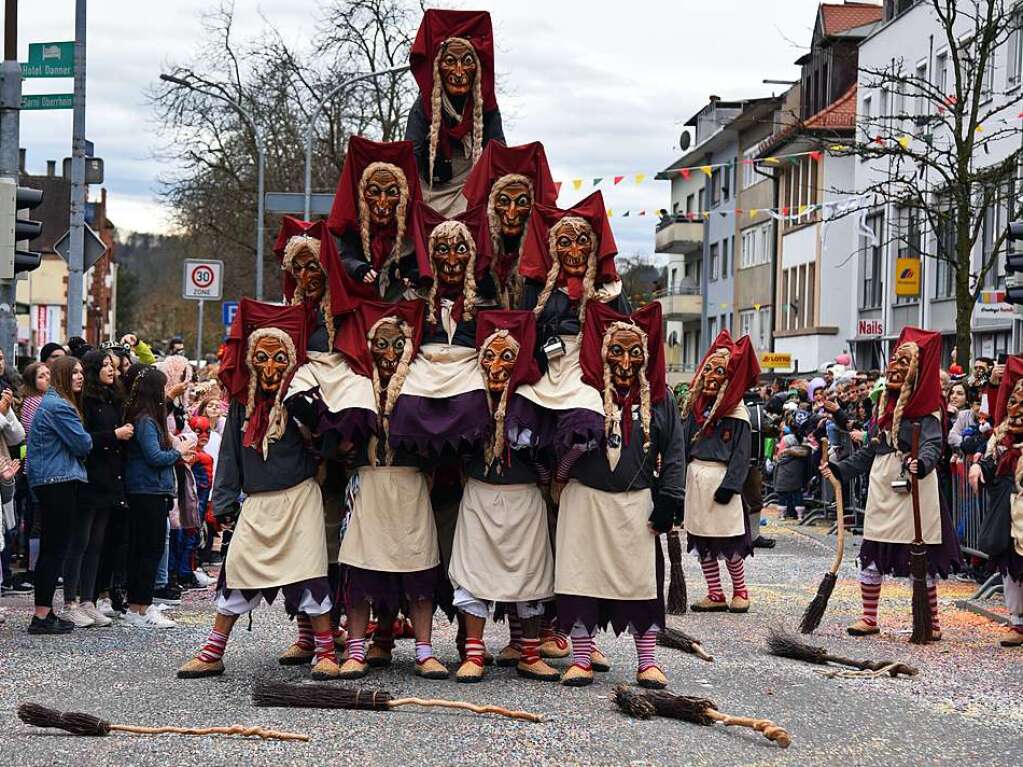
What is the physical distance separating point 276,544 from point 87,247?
1127cm

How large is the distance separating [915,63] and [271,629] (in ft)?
113

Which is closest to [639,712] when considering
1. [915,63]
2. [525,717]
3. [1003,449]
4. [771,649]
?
[525,717]

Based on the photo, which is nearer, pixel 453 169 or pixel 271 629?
pixel 453 169

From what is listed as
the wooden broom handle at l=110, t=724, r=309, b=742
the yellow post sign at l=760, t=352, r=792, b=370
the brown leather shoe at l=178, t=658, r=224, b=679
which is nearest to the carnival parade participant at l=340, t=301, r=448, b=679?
the brown leather shoe at l=178, t=658, r=224, b=679

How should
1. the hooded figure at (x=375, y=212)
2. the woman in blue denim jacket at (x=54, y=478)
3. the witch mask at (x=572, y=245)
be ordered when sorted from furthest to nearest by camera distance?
the woman in blue denim jacket at (x=54, y=478) < the hooded figure at (x=375, y=212) < the witch mask at (x=572, y=245)

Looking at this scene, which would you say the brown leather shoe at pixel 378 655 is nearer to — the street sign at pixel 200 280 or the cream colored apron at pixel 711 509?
the cream colored apron at pixel 711 509

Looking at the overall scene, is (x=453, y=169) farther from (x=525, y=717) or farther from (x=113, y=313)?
(x=113, y=313)

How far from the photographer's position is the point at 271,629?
466 inches

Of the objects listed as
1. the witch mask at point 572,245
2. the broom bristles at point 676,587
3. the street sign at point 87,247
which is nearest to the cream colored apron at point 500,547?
the witch mask at point 572,245

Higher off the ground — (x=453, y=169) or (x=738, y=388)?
(x=453, y=169)

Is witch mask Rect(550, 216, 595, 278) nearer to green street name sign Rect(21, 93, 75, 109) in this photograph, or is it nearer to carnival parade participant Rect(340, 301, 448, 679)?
carnival parade participant Rect(340, 301, 448, 679)

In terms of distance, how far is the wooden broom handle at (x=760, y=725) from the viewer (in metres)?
8.05

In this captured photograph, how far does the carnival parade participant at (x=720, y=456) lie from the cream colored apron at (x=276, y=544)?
4653 millimetres

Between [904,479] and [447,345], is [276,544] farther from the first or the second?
[904,479]
